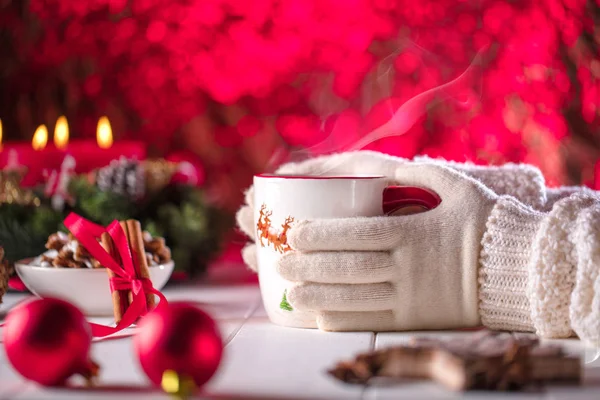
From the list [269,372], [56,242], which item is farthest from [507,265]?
[56,242]

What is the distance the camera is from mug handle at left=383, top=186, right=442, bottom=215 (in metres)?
0.84

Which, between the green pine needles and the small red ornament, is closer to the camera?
the small red ornament

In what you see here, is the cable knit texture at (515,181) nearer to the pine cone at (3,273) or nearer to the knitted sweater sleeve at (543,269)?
the knitted sweater sleeve at (543,269)

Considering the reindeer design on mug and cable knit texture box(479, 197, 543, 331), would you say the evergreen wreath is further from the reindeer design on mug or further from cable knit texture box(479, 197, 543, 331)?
cable knit texture box(479, 197, 543, 331)

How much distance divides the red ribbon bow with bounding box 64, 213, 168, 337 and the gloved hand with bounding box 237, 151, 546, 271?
0.14 meters

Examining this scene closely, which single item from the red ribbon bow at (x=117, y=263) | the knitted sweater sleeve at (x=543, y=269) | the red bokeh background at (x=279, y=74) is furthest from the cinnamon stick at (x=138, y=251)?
the red bokeh background at (x=279, y=74)

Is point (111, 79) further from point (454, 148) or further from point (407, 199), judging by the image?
point (407, 199)

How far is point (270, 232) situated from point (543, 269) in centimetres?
28

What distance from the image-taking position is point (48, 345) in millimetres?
579

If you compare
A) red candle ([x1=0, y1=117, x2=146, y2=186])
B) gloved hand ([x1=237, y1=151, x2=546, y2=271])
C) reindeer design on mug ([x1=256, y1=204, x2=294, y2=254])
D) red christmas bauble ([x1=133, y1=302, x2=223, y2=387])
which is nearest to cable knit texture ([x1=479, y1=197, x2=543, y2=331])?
gloved hand ([x1=237, y1=151, x2=546, y2=271])

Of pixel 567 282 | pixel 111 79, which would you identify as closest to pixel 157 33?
pixel 111 79

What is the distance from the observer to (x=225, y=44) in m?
1.89

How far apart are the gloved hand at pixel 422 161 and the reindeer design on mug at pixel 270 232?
0.09 meters

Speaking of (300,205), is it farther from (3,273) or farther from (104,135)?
(104,135)
